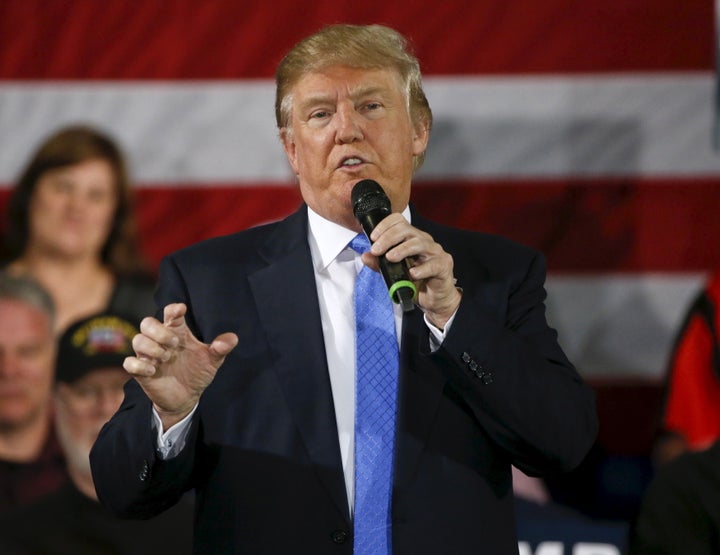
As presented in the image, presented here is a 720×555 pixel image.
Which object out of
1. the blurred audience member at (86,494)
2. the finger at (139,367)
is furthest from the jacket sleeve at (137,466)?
the blurred audience member at (86,494)

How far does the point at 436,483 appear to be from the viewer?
57.1 inches

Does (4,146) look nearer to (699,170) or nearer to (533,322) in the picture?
(699,170)

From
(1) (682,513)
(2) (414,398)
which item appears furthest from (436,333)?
(1) (682,513)

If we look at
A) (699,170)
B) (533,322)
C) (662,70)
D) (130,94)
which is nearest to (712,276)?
(699,170)

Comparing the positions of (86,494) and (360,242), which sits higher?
(360,242)

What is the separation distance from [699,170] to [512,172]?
56cm

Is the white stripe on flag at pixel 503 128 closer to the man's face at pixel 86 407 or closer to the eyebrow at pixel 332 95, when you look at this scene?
the man's face at pixel 86 407

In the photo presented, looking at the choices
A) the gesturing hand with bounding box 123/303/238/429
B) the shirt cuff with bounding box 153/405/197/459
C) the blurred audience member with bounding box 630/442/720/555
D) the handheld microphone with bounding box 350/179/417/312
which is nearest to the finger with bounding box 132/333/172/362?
the gesturing hand with bounding box 123/303/238/429

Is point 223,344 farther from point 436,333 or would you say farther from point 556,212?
point 556,212

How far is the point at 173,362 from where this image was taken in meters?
1.37

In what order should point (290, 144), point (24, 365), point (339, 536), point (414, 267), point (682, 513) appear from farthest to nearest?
point (24, 365) → point (682, 513) → point (290, 144) → point (339, 536) → point (414, 267)

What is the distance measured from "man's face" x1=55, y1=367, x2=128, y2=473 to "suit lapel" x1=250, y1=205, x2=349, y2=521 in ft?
5.76

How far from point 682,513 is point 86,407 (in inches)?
68.2

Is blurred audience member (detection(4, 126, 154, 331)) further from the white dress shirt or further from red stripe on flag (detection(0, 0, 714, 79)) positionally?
the white dress shirt
